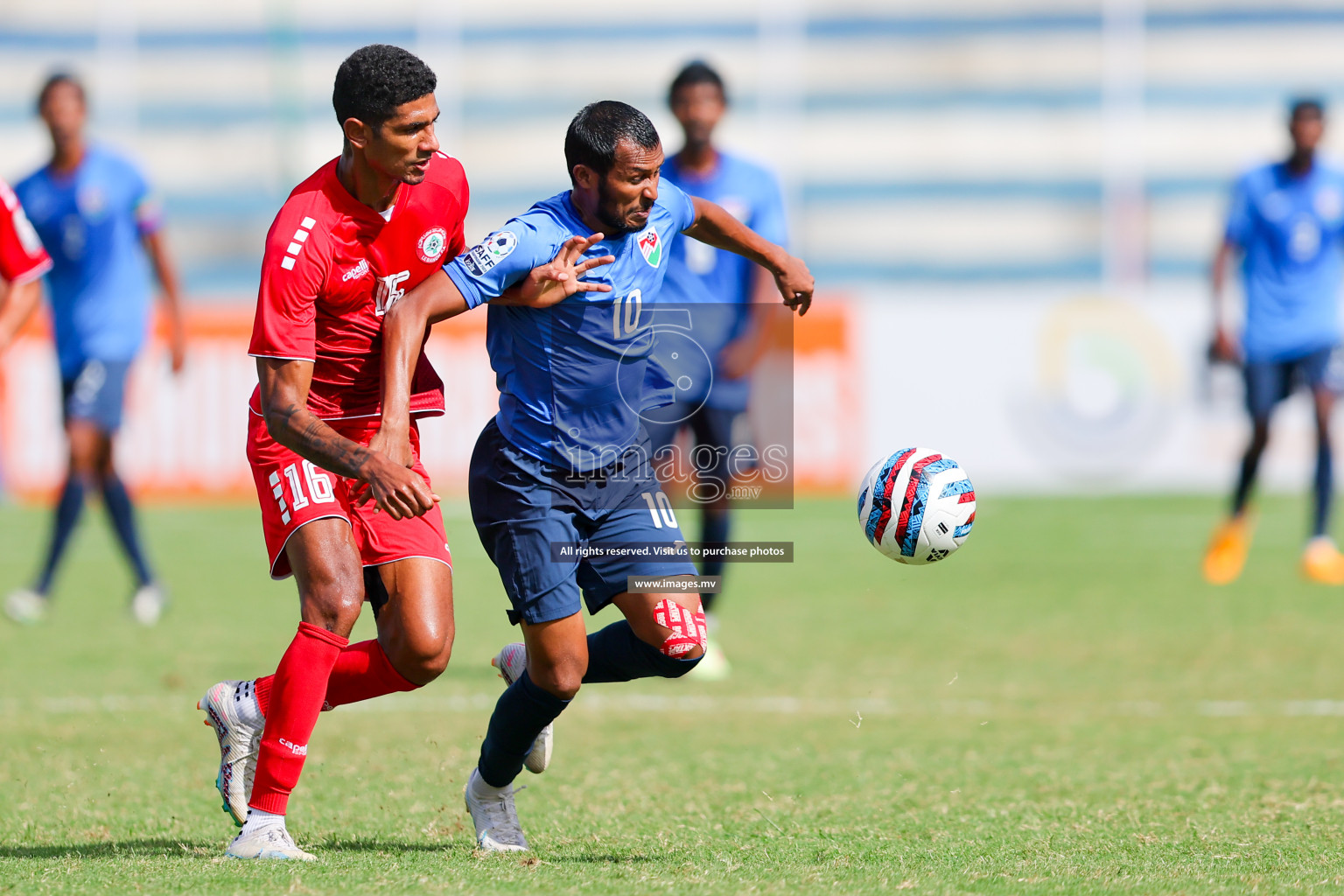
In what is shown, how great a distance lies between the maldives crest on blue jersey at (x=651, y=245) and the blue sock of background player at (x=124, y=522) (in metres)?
5.63

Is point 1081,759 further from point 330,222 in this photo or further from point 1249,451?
point 1249,451

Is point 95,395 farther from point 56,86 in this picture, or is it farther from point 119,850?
point 119,850

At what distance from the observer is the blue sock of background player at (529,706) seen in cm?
476

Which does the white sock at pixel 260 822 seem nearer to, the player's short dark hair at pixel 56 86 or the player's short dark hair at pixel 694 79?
the player's short dark hair at pixel 694 79

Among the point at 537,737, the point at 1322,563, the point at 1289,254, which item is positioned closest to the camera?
the point at 537,737

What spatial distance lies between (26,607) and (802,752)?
531cm

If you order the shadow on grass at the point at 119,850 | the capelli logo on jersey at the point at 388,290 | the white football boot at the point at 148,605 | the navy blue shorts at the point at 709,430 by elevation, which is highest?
the capelli logo on jersey at the point at 388,290

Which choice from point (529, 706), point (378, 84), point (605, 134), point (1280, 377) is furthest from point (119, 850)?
point (1280, 377)

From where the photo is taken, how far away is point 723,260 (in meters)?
A: 8.12

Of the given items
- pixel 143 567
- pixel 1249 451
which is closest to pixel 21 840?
pixel 143 567

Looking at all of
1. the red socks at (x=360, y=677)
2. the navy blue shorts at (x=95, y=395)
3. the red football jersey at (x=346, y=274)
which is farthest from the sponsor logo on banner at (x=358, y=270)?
the navy blue shorts at (x=95, y=395)

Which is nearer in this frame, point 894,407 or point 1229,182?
point 894,407

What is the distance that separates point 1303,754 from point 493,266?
3.40 metres

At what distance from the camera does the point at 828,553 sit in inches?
501
